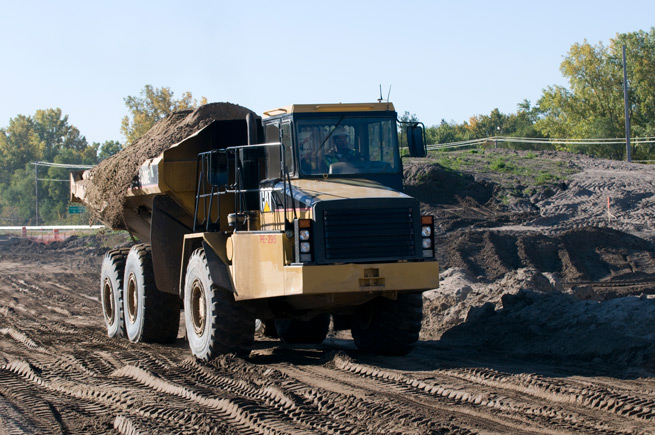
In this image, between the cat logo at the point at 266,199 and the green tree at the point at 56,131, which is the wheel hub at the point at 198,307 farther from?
the green tree at the point at 56,131

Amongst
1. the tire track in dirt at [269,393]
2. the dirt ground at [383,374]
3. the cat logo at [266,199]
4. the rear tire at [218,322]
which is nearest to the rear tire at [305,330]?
the dirt ground at [383,374]

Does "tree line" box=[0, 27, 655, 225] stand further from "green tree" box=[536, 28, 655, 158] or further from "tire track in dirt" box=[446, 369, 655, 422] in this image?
"tire track in dirt" box=[446, 369, 655, 422]

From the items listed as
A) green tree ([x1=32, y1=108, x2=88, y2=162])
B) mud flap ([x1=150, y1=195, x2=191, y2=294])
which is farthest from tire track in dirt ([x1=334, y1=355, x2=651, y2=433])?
green tree ([x1=32, y1=108, x2=88, y2=162])

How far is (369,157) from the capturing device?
1041 centimetres

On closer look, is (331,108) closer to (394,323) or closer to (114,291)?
(394,323)

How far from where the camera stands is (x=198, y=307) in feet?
36.2

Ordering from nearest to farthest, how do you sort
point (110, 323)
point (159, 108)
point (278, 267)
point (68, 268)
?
point (278, 267) → point (110, 323) → point (68, 268) → point (159, 108)

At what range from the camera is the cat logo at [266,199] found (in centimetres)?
1015

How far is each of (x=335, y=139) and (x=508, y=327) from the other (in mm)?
3840

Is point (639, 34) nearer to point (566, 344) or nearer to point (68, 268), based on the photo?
point (68, 268)

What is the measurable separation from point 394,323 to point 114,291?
5412mm

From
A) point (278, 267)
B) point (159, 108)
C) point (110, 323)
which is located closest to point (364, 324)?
point (278, 267)

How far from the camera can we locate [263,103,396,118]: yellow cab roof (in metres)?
10.1

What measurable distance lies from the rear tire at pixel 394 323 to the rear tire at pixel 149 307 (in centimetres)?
326
